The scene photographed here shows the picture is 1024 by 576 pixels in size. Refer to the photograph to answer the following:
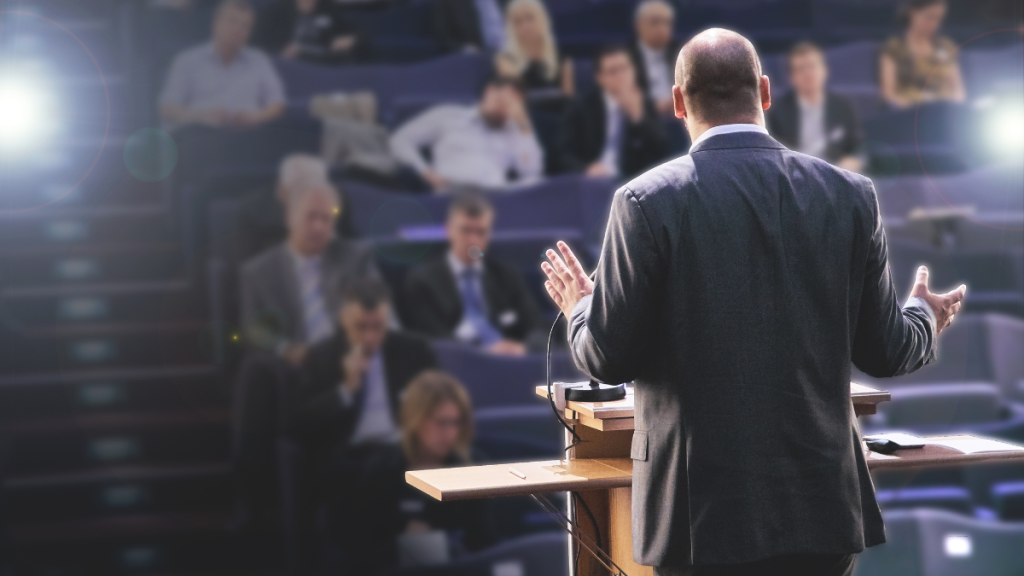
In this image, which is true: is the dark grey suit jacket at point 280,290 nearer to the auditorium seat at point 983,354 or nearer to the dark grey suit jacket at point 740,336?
the auditorium seat at point 983,354

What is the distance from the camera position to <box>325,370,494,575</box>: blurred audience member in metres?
2.88

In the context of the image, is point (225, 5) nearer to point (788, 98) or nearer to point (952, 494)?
point (788, 98)

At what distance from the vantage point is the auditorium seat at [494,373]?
3.02m

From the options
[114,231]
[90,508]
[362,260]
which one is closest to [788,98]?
[362,260]

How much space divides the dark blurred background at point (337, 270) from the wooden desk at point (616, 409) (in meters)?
1.78

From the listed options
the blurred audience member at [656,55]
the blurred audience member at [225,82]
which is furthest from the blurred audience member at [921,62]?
the blurred audience member at [225,82]

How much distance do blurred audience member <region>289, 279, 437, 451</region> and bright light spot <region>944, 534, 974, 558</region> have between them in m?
1.69

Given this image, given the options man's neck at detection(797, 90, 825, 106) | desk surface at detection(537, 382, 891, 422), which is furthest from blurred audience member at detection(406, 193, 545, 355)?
desk surface at detection(537, 382, 891, 422)

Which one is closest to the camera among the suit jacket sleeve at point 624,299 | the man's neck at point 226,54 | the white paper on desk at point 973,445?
the suit jacket sleeve at point 624,299

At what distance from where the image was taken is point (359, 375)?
298cm

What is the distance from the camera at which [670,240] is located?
2.70ft

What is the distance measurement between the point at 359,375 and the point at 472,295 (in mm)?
445

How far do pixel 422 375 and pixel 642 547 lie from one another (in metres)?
2.14

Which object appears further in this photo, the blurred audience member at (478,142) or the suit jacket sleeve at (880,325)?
the blurred audience member at (478,142)
